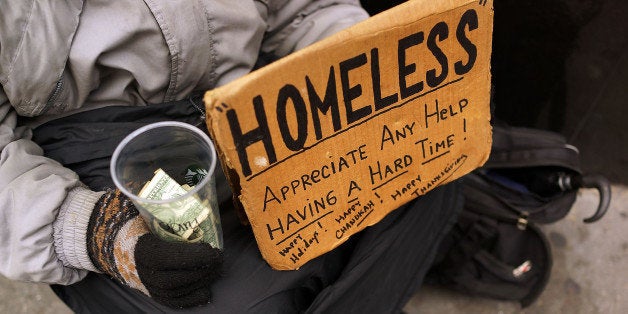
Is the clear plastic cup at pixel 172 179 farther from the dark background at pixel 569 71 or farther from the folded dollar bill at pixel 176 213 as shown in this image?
the dark background at pixel 569 71

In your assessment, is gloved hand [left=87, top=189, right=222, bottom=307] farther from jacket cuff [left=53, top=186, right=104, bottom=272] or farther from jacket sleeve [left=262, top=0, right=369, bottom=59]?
jacket sleeve [left=262, top=0, right=369, bottom=59]

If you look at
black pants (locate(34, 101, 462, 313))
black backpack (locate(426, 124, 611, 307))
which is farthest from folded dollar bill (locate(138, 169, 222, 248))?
black backpack (locate(426, 124, 611, 307))

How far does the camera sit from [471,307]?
70.0 inches

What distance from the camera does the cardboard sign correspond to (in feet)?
2.77

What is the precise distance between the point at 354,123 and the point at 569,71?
114 cm

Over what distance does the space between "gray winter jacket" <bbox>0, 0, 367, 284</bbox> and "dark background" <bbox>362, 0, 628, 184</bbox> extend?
801 millimetres

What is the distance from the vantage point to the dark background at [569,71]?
65.7 inches

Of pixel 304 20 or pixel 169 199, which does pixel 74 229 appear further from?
pixel 304 20

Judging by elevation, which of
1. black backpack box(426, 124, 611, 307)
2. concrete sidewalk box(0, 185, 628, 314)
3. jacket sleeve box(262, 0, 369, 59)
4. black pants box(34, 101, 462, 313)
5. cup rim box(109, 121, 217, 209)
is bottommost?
concrete sidewalk box(0, 185, 628, 314)

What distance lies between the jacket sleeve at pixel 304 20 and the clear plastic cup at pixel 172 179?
50 cm

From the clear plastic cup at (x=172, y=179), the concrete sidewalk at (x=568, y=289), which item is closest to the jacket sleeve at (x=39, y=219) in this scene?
the clear plastic cup at (x=172, y=179)

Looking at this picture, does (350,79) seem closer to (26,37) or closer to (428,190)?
(428,190)

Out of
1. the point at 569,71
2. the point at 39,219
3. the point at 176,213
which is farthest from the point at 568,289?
the point at 39,219

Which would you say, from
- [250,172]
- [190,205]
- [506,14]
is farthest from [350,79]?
[506,14]
